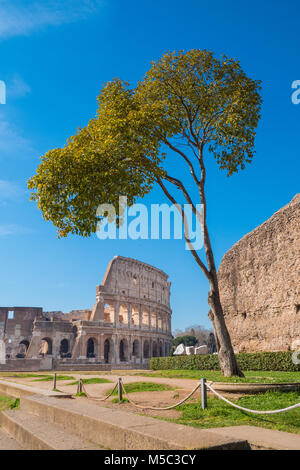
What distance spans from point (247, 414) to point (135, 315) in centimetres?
4534

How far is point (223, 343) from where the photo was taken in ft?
30.3

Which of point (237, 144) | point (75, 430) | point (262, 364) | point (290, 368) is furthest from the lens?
point (262, 364)

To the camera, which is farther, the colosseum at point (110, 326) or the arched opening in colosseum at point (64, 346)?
the arched opening in colosseum at point (64, 346)

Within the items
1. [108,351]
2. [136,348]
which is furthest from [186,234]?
[136,348]

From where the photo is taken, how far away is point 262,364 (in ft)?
47.7

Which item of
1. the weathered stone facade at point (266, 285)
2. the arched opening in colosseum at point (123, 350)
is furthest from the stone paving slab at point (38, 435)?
the arched opening in colosseum at point (123, 350)

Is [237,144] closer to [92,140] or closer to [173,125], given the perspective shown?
[173,125]

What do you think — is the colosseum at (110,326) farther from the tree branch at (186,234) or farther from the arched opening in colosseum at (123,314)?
the tree branch at (186,234)

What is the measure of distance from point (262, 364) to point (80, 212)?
962cm

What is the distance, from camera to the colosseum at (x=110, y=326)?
40281mm

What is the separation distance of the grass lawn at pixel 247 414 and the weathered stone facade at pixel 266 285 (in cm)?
963

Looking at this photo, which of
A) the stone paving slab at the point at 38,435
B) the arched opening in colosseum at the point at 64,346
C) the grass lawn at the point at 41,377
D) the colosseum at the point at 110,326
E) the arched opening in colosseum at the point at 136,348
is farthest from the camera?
the arched opening in colosseum at the point at 136,348

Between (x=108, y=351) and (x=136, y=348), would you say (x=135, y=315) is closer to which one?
(x=136, y=348)

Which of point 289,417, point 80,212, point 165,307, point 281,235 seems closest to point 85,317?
point 165,307
